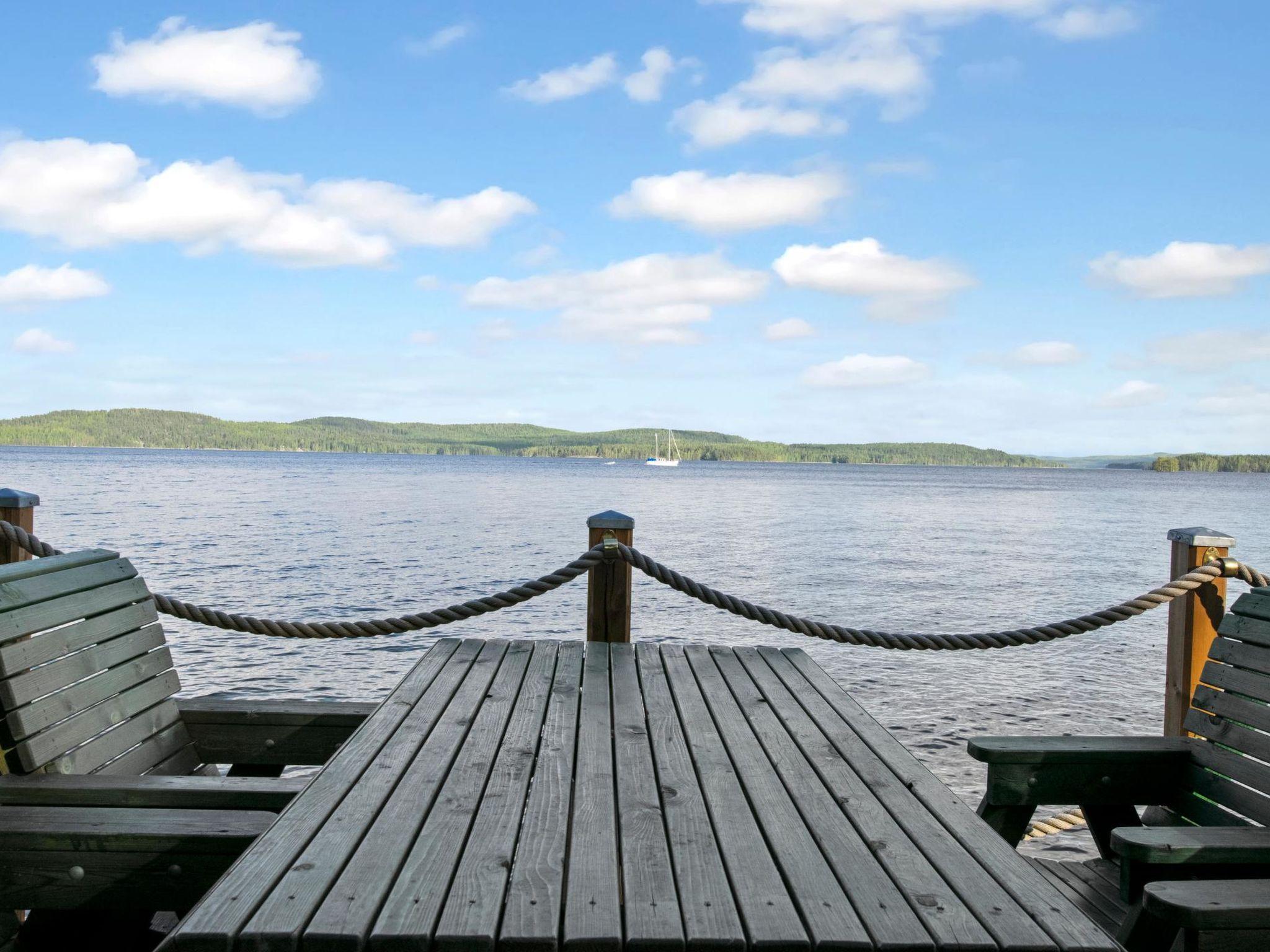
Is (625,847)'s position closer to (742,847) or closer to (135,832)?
→ (742,847)

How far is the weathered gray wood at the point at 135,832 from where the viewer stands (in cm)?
202

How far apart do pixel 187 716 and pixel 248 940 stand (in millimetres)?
1996

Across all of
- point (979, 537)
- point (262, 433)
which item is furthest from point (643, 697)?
point (262, 433)

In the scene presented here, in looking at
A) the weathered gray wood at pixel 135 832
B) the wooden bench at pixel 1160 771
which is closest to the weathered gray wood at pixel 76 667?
the weathered gray wood at pixel 135 832

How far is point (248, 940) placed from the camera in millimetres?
1410

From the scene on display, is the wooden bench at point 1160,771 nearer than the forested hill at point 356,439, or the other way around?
the wooden bench at point 1160,771

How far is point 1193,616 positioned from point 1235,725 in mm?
1569

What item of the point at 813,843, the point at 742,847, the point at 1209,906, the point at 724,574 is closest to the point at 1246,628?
the point at 1209,906

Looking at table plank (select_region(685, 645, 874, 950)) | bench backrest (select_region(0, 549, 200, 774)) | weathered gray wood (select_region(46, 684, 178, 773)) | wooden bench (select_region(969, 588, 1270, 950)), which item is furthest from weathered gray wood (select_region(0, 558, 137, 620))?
wooden bench (select_region(969, 588, 1270, 950))

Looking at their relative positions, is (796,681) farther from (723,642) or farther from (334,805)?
(723,642)

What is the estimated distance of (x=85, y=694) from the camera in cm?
271

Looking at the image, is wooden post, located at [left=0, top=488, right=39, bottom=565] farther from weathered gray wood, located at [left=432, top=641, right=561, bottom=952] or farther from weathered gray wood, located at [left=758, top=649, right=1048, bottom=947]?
weathered gray wood, located at [left=758, top=649, right=1048, bottom=947]

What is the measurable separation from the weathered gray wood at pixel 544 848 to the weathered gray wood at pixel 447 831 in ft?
0.35

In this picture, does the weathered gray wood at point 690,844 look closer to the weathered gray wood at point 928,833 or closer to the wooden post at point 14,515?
the weathered gray wood at point 928,833
